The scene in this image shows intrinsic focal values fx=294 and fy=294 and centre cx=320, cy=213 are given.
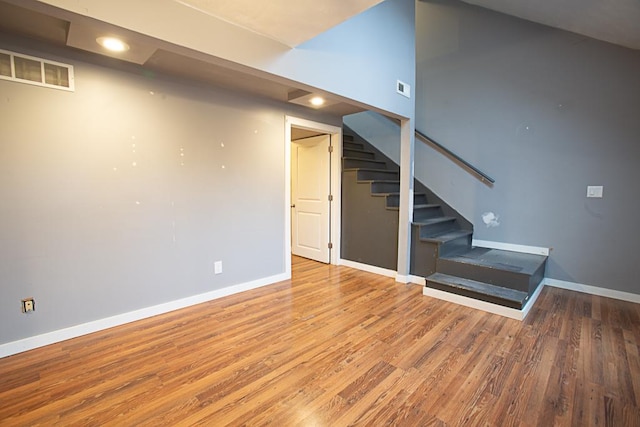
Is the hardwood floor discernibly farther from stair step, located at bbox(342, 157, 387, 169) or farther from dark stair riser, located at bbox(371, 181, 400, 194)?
stair step, located at bbox(342, 157, 387, 169)

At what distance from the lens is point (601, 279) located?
3.34 metres

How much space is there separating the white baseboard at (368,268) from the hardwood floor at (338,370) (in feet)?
3.37

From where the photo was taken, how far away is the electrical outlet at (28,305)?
2156 millimetres

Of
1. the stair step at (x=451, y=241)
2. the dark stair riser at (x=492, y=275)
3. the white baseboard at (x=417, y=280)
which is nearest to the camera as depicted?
the dark stair riser at (x=492, y=275)

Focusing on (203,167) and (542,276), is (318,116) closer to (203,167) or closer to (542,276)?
(203,167)

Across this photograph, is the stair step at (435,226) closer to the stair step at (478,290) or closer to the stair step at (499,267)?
the stair step at (499,267)

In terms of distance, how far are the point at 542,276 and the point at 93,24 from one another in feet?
15.6

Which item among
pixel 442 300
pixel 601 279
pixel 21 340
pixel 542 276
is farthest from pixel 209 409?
pixel 601 279

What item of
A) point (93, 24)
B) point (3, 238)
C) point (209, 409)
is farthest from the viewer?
point (3, 238)

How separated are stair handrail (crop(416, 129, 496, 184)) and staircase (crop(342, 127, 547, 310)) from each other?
0.62 m

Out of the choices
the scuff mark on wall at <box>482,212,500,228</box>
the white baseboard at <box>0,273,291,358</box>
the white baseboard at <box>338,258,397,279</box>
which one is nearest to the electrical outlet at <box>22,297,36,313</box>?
the white baseboard at <box>0,273,291,358</box>

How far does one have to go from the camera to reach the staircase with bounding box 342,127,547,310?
3092 millimetres

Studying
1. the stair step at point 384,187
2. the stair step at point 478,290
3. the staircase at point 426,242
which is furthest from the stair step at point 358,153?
the stair step at point 478,290

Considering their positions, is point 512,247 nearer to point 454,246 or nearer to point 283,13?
point 454,246
